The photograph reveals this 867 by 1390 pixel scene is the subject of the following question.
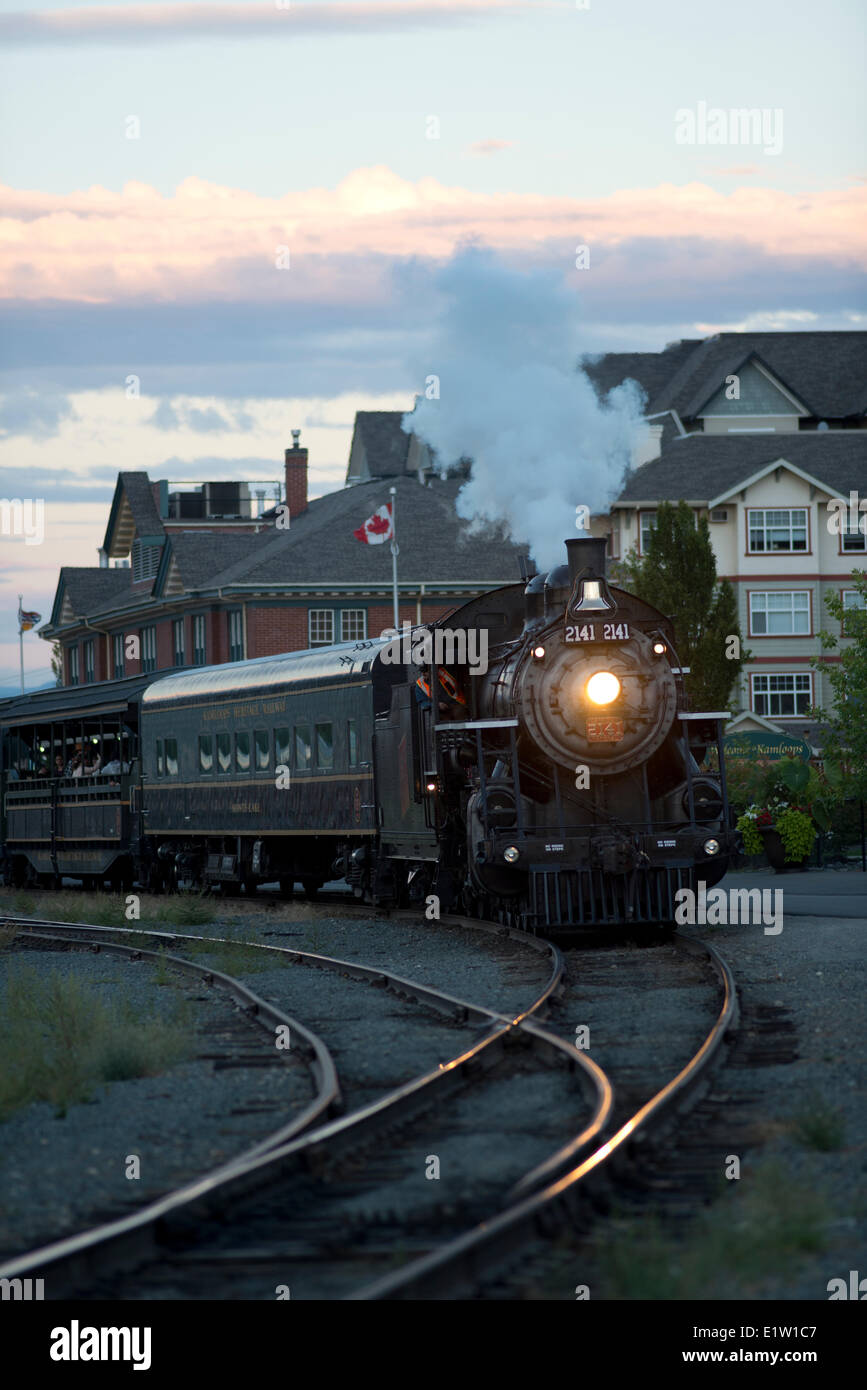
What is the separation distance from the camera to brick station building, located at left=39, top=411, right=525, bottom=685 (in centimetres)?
5131

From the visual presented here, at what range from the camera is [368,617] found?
5212 cm

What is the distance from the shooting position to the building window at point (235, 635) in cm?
5194

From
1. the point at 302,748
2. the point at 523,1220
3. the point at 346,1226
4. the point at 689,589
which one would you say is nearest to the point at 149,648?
the point at 689,589

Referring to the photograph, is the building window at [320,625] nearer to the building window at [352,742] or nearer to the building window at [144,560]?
the building window at [144,560]

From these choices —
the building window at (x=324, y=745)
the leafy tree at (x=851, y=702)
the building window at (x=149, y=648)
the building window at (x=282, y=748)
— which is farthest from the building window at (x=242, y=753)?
the building window at (x=149, y=648)

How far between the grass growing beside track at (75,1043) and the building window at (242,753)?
11.0 meters

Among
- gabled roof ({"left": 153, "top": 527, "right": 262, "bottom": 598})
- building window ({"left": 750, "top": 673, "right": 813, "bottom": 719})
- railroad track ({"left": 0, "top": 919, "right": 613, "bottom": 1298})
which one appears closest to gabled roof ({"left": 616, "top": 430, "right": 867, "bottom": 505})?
building window ({"left": 750, "top": 673, "right": 813, "bottom": 719})

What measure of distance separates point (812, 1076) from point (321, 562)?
142 feet

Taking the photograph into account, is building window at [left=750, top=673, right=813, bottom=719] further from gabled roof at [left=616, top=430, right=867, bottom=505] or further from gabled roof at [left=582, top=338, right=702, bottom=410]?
gabled roof at [left=582, top=338, right=702, bottom=410]

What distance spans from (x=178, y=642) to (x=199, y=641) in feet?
6.54

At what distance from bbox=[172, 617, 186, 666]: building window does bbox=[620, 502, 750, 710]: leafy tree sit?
60.2 ft

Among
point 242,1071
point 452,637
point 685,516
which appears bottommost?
point 242,1071
